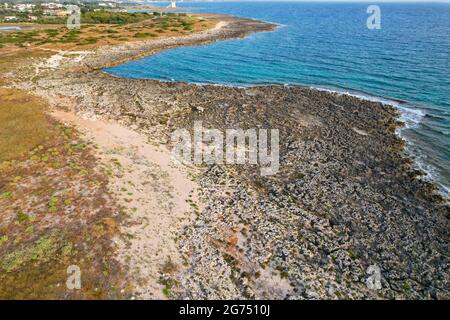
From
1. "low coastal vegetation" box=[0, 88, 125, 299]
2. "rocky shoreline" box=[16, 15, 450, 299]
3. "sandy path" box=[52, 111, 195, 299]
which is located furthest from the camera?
"sandy path" box=[52, 111, 195, 299]

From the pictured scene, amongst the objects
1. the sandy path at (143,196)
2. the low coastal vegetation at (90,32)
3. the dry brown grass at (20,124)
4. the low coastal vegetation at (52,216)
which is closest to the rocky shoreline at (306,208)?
the sandy path at (143,196)

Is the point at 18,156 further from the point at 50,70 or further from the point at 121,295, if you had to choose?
the point at 50,70

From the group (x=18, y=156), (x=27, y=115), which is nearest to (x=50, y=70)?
(x=27, y=115)

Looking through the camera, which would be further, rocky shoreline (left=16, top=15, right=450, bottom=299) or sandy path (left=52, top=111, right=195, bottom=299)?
sandy path (left=52, top=111, right=195, bottom=299)

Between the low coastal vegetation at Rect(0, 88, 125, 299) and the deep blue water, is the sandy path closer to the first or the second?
the low coastal vegetation at Rect(0, 88, 125, 299)

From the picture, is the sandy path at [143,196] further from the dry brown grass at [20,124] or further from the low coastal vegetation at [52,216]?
the dry brown grass at [20,124]

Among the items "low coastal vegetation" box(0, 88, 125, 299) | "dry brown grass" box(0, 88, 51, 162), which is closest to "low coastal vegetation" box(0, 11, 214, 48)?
"dry brown grass" box(0, 88, 51, 162)
